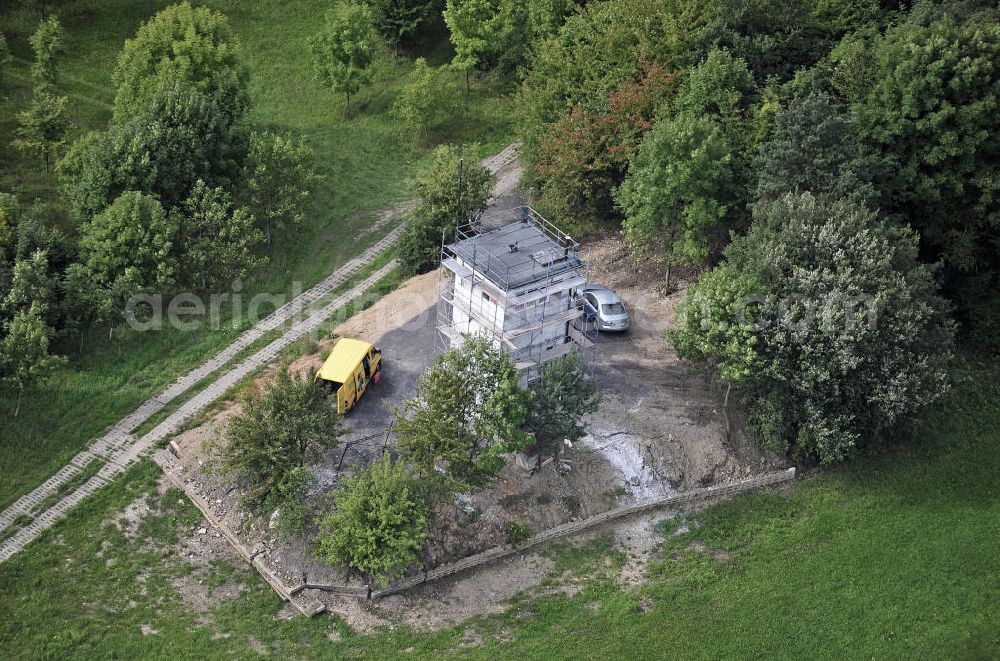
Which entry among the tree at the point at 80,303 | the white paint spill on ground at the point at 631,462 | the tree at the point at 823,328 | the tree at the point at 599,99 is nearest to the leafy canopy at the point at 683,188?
the tree at the point at 599,99

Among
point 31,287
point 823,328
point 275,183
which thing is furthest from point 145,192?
point 823,328

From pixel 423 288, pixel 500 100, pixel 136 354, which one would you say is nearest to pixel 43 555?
pixel 136 354

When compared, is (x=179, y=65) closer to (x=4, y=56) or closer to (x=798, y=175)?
(x=4, y=56)

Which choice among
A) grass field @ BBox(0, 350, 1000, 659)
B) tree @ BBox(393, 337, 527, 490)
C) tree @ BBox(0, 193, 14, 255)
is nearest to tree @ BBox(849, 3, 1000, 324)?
grass field @ BBox(0, 350, 1000, 659)

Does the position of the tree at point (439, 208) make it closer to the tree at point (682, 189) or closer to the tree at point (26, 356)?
the tree at point (682, 189)

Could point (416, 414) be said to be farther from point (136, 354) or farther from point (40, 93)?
point (40, 93)

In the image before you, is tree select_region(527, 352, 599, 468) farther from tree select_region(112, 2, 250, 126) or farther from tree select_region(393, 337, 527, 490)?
tree select_region(112, 2, 250, 126)
